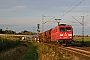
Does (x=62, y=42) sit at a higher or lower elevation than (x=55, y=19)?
lower

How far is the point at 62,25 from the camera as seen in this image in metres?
46.3

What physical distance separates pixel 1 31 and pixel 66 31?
118252 mm

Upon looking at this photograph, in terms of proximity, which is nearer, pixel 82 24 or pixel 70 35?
pixel 70 35

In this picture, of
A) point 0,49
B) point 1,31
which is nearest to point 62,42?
point 0,49

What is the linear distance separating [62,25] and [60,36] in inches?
89.0

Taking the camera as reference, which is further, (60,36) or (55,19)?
(55,19)

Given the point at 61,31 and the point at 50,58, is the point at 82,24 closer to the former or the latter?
the point at 61,31

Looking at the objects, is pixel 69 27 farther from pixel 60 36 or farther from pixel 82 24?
pixel 82 24

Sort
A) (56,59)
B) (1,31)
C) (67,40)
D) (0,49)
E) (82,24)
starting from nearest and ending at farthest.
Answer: (56,59) < (0,49) < (67,40) < (82,24) < (1,31)

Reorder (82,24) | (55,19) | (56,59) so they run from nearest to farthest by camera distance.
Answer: (56,59) < (82,24) < (55,19)

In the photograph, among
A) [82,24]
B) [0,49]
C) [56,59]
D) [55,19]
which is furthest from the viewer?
[55,19]

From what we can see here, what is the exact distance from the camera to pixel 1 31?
159500 mm

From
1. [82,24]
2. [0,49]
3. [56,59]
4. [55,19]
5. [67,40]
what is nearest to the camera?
[56,59]

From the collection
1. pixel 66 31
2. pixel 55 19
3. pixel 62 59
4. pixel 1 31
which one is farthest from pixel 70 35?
pixel 1 31
